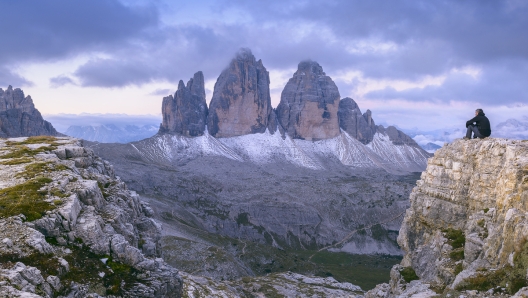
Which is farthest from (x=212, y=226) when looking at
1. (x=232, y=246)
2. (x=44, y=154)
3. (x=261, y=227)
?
(x=44, y=154)

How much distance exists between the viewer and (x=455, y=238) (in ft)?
111

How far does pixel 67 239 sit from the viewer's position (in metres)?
24.1

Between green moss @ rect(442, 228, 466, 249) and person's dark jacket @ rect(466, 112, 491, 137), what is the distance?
9.87 meters

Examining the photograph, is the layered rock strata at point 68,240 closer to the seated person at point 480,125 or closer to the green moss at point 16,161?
the green moss at point 16,161

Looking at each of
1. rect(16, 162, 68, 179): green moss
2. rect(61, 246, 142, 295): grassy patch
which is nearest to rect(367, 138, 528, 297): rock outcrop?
rect(61, 246, 142, 295): grassy patch

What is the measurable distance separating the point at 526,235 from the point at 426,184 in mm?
21367

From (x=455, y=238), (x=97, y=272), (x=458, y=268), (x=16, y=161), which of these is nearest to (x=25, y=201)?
(x=97, y=272)

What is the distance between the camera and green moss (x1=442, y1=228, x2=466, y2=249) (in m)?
32.4

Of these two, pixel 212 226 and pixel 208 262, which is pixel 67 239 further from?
pixel 212 226

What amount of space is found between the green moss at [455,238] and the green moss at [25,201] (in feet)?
110

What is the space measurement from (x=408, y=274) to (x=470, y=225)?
10656 mm

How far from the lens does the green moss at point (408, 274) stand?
37938 millimetres

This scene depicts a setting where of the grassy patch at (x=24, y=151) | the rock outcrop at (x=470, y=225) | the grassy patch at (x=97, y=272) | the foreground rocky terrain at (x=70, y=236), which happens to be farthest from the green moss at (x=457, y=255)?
the grassy patch at (x=24, y=151)

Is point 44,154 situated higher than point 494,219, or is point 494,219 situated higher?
point 44,154
